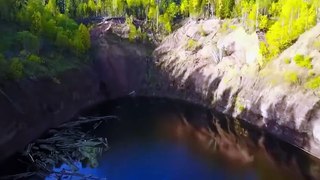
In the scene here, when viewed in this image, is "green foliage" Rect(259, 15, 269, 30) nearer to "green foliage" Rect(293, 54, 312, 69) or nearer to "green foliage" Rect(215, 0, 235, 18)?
"green foliage" Rect(293, 54, 312, 69)

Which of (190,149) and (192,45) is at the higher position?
(192,45)

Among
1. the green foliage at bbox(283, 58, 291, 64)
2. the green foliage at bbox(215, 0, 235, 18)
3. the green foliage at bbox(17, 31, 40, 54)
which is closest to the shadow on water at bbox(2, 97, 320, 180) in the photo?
the green foliage at bbox(283, 58, 291, 64)

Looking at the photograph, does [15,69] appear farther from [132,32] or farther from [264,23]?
[264,23]

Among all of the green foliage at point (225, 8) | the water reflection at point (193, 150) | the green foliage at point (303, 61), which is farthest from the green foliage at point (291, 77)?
the green foliage at point (225, 8)

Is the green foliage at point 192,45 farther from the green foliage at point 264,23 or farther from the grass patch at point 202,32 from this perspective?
the green foliage at point 264,23

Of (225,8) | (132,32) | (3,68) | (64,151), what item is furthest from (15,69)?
(225,8)

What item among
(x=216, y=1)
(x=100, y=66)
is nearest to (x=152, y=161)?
(x=100, y=66)
